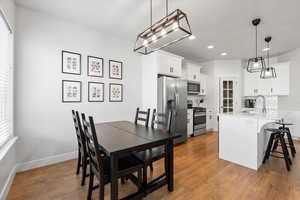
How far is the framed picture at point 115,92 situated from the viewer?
3.41m

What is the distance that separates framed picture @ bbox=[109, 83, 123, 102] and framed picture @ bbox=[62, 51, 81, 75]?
30.8 inches

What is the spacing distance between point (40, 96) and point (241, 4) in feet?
12.3

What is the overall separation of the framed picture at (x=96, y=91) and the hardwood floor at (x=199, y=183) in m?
1.34

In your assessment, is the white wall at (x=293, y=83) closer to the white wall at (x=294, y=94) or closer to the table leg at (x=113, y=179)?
the white wall at (x=294, y=94)

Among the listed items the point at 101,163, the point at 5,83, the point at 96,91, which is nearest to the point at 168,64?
the point at 96,91

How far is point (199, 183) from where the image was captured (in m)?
2.08

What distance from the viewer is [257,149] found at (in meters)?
2.47

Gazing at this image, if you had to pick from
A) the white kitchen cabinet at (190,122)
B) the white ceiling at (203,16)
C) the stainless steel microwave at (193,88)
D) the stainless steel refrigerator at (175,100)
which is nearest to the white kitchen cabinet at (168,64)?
the stainless steel refrigerator at (175,100)

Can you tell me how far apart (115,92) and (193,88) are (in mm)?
2804

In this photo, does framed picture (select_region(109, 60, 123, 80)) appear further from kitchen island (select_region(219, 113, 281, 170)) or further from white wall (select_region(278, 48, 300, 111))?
white wall (select_region(278, 48, 300, 111))

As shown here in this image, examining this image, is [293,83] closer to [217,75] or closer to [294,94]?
[294,94]

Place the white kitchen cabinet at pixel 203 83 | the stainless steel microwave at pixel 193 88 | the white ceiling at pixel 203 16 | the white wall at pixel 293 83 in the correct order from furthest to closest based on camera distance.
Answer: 1. the white kitchen cabinet at pixel 203 83
2. the stainless steel microwave at pixel 193 88
3. the white wall at pixel 293 83
4. the white ceiling at pixel 203 16

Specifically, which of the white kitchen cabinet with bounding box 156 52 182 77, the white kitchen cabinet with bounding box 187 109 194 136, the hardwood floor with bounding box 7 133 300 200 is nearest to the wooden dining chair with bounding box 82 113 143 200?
the hardwood floor with bounding box 7 133 300 200

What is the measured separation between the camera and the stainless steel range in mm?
4703
